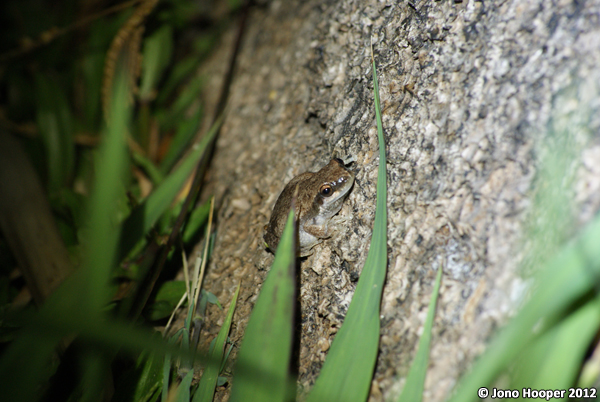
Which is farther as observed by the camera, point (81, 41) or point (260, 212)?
point (81, 41)

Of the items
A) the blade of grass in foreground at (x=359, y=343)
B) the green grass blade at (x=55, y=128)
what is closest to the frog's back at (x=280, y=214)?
the blade of grass in foreground at (x=359, y=343)

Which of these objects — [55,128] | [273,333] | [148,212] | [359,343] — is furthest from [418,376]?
[55,128]

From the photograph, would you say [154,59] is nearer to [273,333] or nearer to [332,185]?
[332,185]

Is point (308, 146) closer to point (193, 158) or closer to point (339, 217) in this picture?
point (339, 217)

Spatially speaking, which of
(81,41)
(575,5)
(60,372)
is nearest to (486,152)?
(575,5)

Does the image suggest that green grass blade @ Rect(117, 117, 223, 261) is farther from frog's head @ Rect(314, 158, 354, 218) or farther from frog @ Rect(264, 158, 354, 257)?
frog's head @ Rect(314, 158, 354, 218)
